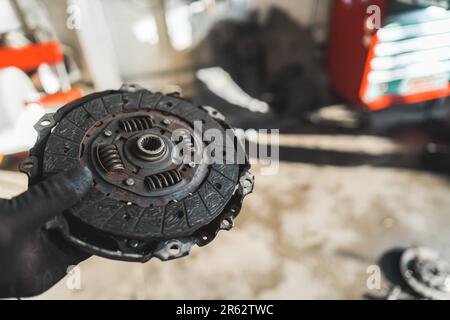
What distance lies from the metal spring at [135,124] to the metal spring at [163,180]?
0.64 ft

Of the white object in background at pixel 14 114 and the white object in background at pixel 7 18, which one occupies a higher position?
the white object in background at pixel 7 18

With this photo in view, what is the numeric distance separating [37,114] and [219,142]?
200cm

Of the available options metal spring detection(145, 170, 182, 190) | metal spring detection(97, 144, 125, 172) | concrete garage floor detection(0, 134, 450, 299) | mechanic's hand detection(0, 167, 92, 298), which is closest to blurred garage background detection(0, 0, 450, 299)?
concrete garage floor detection(0, 134, 450, 299)

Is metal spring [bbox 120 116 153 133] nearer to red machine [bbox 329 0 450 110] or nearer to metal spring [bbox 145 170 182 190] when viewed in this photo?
metal spring [bbox 145 170 182 190]

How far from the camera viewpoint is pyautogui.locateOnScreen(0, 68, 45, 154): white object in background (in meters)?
2.58

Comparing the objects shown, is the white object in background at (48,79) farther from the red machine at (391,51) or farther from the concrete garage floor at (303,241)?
the red machine at (391,51)

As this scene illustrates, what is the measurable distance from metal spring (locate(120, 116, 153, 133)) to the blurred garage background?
36.5 inches

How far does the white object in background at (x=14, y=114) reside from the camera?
8.45 feet

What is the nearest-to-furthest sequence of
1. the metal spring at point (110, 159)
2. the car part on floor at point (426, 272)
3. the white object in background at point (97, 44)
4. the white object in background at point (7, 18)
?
the metal spring at point (110, 159) → the car part on floor at point (426, 272) → the white object in background at point (7, 18) → the white object in background at point (97, 44)

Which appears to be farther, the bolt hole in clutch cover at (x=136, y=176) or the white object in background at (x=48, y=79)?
A: the white object in background at (x=48, y=79)

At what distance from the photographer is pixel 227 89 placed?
12.4 ft

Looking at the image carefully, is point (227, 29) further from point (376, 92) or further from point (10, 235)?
point (10, 235)

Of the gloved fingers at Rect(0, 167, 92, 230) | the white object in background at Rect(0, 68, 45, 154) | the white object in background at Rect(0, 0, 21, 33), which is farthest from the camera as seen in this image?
the white object in background at Rect(0, 0, 21, 33)

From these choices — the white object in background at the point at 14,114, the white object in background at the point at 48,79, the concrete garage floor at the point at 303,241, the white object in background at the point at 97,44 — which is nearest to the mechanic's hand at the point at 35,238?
the concrete garage floor at the point at 303,241
